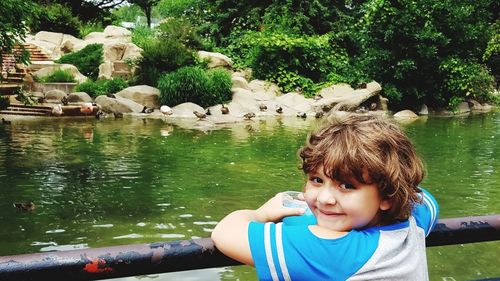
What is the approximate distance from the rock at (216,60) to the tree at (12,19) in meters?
13.1

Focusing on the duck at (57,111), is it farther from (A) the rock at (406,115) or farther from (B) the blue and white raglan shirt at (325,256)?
(B) the blue and white raglan shirt at (325,256)

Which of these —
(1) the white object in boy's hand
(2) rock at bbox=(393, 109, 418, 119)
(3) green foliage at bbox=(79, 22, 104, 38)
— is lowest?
(2) rock at bbox=(393, 109, 418, 119)

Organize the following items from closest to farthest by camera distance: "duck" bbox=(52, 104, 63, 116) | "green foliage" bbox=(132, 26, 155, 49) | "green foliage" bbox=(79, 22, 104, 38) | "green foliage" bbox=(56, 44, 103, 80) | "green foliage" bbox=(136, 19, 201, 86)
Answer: "duck" bbox=(52, 104, 63, 116)
"green foliage" bbox=(136, 19, 201, 86)
"green foliage" bbox=(56, 44, 103, 80)
"green foliage" bbox=(132, 26, 155, 49)
"green foliage" bbox=(79, 22, 104, 38)

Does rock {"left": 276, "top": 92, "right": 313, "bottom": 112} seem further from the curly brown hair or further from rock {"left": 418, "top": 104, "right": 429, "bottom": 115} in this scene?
the curly brown hair

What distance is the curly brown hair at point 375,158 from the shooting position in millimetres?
1299

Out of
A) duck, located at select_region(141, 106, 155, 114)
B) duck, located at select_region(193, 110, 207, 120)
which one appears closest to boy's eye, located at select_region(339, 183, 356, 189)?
duck, located at select_region(193, 110, 207, 120)

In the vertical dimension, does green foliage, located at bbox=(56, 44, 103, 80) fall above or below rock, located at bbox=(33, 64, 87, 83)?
above

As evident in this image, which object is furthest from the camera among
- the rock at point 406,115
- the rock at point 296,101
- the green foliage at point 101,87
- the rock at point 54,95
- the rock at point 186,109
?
the rock at point 296,101

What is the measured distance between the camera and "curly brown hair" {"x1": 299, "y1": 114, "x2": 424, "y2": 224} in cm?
130

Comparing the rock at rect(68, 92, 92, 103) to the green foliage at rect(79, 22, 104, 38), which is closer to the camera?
the rock at rect(68, 92, 92, 103)

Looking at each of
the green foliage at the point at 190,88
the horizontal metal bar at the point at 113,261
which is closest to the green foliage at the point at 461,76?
the green foliage at the point at 190,88

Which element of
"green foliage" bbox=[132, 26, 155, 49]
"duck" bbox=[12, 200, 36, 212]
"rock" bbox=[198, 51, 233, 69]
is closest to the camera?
"duck" bbox=[12, 200, 36, 212]

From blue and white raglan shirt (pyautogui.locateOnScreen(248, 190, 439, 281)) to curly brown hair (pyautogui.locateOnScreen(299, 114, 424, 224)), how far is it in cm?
11

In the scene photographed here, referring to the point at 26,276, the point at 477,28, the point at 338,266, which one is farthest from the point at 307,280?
the point at 477,28
